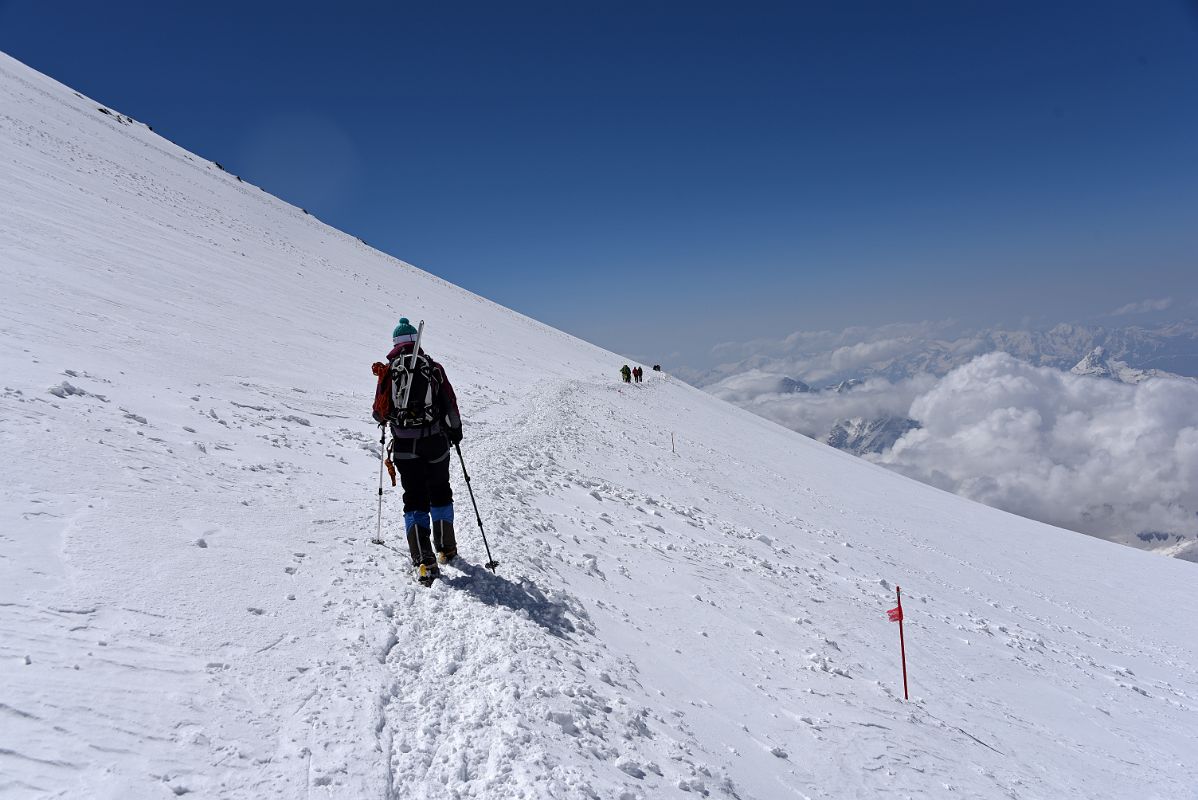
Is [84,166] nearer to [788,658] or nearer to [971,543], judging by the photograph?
[788,658]

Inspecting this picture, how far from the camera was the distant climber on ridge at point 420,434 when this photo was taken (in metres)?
6.29

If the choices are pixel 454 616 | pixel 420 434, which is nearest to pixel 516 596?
pixel 454 616

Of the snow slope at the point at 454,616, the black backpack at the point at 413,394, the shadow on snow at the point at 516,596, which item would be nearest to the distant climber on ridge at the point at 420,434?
the black backpack at the point at 413,394

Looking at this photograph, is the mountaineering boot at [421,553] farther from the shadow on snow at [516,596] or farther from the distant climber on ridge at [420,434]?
the shadow on snow at [516,596]

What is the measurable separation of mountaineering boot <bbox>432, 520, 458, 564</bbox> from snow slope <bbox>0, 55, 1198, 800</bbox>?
33 centimetres

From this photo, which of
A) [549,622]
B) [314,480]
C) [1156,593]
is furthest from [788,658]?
[1156,593]

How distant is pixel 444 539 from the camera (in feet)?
22.0

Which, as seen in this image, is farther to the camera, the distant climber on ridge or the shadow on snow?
the distant climber on ridge

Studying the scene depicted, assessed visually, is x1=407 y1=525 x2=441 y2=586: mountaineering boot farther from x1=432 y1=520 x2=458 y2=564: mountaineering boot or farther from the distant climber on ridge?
x1=432 y1=520 x2=458 y2=564: mountaineering boot

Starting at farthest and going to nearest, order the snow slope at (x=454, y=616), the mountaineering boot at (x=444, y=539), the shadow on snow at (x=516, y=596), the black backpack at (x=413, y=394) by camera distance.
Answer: the mountaineering boot at (x=444, y=539) → the black backpack at (x=413, y=394) → the shadow on snow at (x=516, y=596) → the snow slope at (x=454, y=616)

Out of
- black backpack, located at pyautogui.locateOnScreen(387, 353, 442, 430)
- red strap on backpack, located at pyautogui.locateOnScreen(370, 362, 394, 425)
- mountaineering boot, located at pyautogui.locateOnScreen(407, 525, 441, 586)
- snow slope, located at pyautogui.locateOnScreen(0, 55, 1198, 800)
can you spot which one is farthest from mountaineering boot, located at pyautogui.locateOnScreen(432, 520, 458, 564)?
red strap on backpack, located at pyautogui.locateOnScreen(370, 362, 394, 425)

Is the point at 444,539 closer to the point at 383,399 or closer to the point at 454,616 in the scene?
the point at 454,616

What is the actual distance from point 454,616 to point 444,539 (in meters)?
1.16

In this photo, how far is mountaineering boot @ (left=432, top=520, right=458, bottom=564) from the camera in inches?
263
